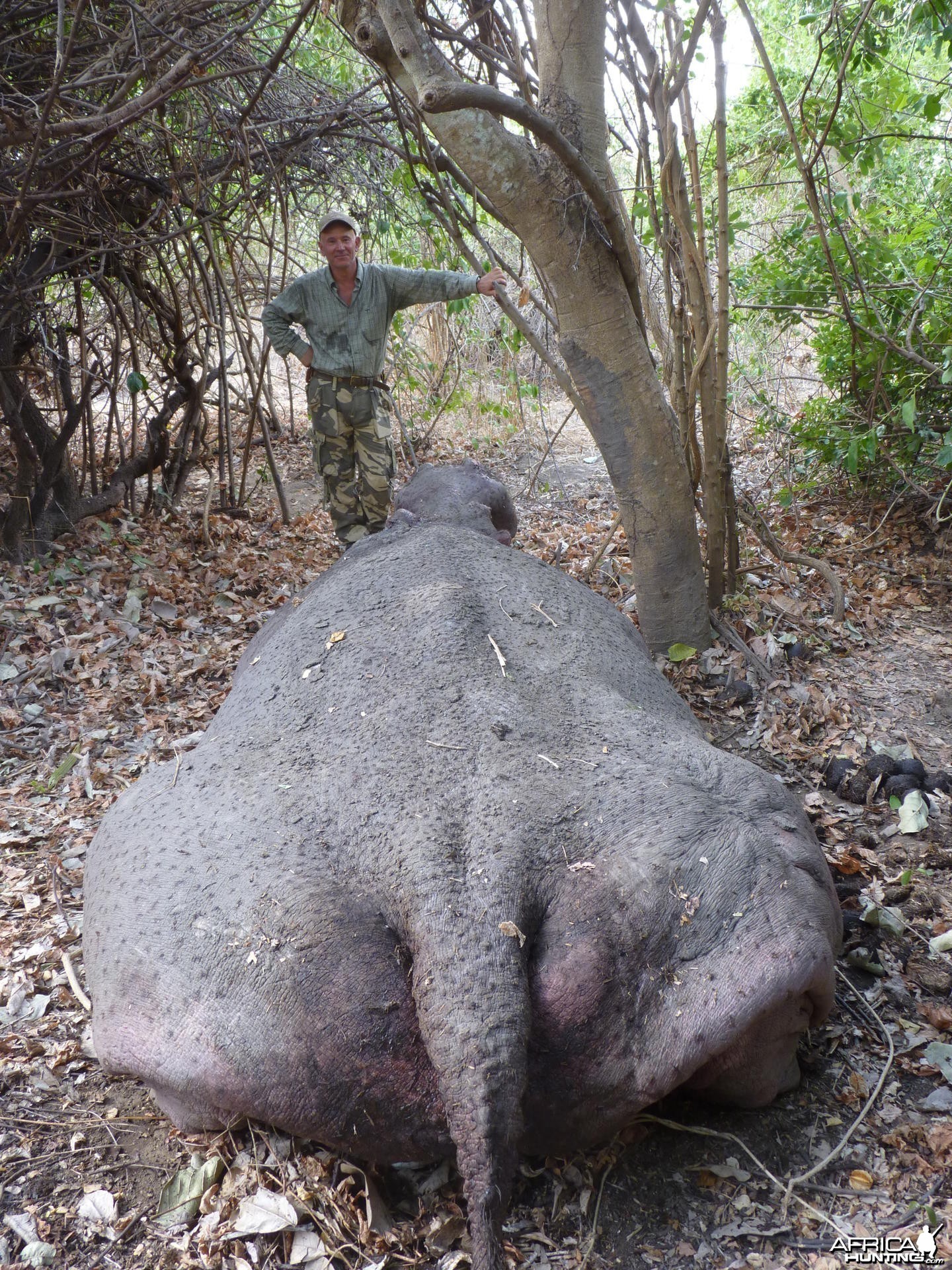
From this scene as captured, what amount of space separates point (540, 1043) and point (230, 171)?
5691 mm

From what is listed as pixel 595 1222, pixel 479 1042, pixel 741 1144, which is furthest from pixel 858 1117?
pixel 479 1042

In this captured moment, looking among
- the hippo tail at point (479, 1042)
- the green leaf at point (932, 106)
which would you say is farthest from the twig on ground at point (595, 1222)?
the green leaf at point (932, 106)

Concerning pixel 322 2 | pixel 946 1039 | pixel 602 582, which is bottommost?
pixel 946 1039

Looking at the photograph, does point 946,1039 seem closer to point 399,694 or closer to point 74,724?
point 399,694

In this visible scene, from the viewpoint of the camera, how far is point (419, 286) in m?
5.42

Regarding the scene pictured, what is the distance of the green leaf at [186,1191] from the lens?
2.02 metres

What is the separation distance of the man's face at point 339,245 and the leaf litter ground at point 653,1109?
2245 mm

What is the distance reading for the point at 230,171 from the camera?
19.0 feet

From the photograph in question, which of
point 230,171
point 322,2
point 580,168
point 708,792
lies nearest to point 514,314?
point 580,168

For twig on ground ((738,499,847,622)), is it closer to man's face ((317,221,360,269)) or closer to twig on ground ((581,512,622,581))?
twig on ground ((581,512,622,581))

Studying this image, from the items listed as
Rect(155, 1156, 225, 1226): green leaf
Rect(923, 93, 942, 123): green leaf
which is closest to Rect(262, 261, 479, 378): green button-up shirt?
Rect(923, 93, 942, 123): green leaf

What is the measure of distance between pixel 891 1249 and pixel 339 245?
5.02 meters

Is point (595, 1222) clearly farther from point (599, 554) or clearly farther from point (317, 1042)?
point (599, 554)

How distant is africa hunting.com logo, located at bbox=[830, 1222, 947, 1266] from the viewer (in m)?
1.76
